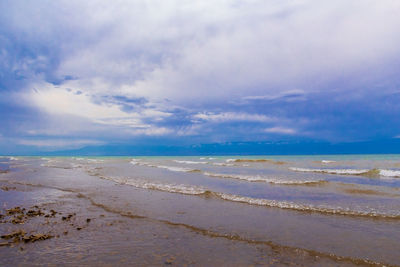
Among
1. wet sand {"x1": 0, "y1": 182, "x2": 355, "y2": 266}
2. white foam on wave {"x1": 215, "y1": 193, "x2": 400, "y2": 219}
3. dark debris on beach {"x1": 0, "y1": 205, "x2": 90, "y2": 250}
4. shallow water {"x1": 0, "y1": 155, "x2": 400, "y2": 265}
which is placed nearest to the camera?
wet sand {"x1": 0, "y1": 182, "x2": 355, "y2": 266}

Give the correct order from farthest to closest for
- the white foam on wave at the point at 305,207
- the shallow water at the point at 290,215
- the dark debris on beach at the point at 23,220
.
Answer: the white foam on wave at the point at 305,207, the dark debris on beach at the point at 23,220, the shallow water at the point at 290,215

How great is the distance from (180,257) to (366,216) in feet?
30.8

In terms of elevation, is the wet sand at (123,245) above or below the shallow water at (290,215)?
below

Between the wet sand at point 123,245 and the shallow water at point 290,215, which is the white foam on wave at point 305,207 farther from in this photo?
the wet sand at point 123,245

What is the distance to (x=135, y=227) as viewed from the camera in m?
10.2

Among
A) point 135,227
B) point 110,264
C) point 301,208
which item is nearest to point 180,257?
point 110,264

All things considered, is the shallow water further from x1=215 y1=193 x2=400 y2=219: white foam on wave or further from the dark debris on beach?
the dark debris on beach

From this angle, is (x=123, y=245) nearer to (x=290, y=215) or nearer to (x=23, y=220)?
(x=23, y=220)

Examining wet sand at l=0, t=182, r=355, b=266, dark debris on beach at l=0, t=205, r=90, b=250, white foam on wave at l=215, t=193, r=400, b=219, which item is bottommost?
wet sand at l=0, t=182, r=355, b=266

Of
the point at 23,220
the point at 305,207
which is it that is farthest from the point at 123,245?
the point at 305,207

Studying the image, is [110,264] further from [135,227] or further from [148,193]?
[148,193]

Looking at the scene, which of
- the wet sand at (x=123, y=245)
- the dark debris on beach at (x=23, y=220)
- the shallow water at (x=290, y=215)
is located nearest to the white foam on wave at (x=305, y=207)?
the shallow water at (x=290, y=215)

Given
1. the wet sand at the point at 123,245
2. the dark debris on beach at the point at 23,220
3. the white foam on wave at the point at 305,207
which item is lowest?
the wet sand at the point at 123,245

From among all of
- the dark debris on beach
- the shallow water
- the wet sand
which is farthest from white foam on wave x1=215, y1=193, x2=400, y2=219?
the dark debris on beach
